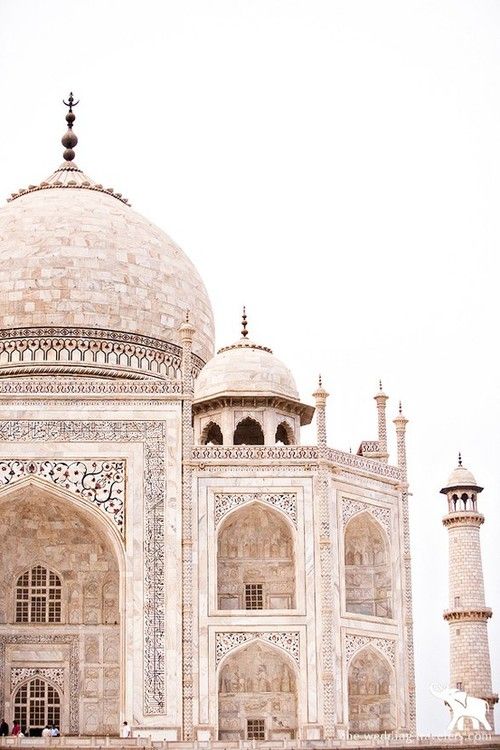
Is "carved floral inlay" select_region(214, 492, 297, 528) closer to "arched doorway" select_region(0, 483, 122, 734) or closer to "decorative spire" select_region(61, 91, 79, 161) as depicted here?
"arched doorway" select_region(0, 483, 122, 734)

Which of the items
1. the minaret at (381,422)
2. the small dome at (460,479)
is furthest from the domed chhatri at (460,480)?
the minaret at (381,422)

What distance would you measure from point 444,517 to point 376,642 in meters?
6.72

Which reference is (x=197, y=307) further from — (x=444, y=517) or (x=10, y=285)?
(x=444, y=517)

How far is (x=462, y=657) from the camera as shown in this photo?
2880 cm

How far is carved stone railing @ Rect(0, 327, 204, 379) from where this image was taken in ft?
83.7

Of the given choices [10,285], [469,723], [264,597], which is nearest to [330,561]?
[264,597]

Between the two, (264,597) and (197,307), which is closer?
(264,597)

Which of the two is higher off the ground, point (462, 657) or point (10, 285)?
point (10, 285)

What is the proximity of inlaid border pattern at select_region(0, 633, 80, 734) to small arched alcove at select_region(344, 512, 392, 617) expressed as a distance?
14.4 feet

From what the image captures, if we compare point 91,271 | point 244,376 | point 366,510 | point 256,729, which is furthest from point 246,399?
point 256,729

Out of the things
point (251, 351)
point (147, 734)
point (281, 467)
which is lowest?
point (147, 734)

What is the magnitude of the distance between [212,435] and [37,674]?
4.92 metres

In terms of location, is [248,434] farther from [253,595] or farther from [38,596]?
[38,596]

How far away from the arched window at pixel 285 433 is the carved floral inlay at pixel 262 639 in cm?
376
